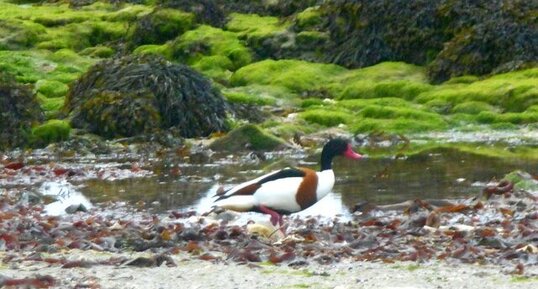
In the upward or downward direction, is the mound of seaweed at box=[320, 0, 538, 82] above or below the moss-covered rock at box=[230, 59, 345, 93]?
above

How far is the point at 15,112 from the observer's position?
24000 mm

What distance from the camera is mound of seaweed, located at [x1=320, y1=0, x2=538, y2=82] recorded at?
29.1 meters

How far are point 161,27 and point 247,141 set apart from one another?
1487 cm

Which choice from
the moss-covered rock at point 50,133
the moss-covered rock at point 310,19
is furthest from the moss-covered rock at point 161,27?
the moss-covered rock at point 50,133

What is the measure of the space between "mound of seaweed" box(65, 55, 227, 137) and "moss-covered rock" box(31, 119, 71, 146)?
56 cm

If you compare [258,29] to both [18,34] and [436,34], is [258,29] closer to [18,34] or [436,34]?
[436,34]

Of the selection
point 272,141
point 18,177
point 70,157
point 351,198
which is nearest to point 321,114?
point 272,141

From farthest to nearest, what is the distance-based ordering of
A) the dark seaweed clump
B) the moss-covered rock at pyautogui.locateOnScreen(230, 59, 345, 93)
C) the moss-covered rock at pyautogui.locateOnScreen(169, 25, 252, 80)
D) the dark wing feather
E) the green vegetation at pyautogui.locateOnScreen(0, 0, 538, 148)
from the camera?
the dark seaweed clump
the moss-covered rock at pyautogui.locateOnScreen(169, 25, 252, 80)
the moss-covered rock at pyautogui.locateOnScreen(230, 59, 345, 93)
the green vegetation at pyautogui.locateOnScreen(0, 0, 538, 148)
the dark wing feather

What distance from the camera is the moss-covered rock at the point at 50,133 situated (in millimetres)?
23531

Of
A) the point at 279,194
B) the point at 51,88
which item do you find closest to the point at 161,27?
the point at 51,88

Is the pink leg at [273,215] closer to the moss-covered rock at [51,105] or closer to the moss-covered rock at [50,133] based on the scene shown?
the moss-covered rock at [50,133]

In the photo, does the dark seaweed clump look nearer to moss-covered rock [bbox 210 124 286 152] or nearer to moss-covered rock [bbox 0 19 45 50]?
moss-covered rock [bbox 0 19 45 50]

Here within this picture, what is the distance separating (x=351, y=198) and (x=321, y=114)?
32.5 feet

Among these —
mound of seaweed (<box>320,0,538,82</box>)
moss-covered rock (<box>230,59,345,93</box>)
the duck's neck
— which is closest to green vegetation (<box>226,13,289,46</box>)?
mound of seaweed (<box>320,0,538,82</box>)
